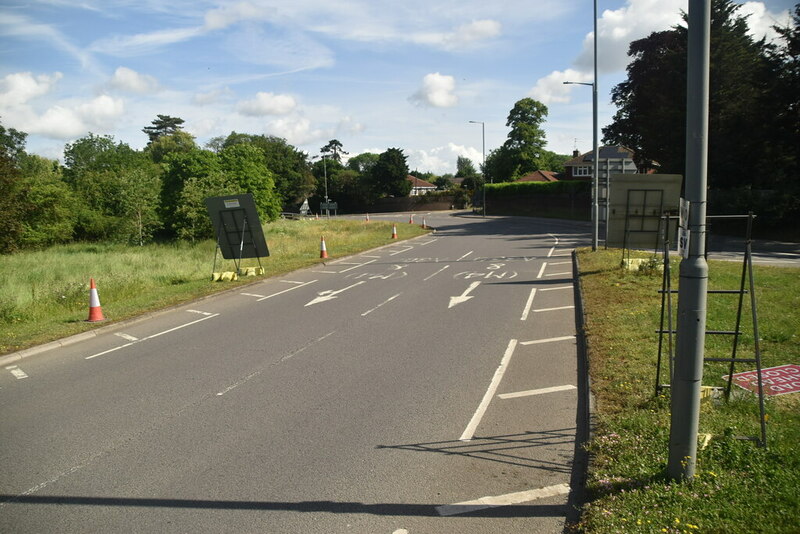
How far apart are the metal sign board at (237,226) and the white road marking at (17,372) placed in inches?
376

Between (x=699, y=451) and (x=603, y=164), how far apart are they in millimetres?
26943

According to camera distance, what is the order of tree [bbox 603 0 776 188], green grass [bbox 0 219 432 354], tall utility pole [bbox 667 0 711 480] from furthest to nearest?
tree [bbox 603 0 776 188]
green grass [bbox 0 219 432 354]
tall utility pole [bbox 667 0 711 480]

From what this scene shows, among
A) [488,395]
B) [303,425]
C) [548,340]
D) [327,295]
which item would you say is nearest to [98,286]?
[327,295]

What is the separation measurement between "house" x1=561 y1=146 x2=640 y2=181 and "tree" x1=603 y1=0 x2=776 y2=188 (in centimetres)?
255

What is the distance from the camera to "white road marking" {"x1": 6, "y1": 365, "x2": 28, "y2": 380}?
8445 mm

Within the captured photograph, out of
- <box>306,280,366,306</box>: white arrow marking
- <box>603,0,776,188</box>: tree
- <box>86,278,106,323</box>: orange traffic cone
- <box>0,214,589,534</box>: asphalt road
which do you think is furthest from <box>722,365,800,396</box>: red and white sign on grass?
<box>603,0,776,188</box>: tree

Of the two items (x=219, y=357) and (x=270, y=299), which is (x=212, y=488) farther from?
(x=270, y=299)

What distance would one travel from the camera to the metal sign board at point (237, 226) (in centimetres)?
1797

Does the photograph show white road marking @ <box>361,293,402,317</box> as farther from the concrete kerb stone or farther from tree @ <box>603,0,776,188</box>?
tree @ <box>603,0,776,188</box>

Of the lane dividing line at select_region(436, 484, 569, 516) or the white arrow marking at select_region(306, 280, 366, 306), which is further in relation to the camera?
the white arrow marking at select_region(306, 280, 366, 306)

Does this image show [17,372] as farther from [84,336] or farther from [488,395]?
[488,395]

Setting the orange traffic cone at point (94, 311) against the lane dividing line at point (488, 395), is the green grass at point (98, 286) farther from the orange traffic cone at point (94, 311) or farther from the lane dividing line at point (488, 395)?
the lane dividing line at point (488, 395)

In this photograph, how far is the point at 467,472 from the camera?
496 centimetres

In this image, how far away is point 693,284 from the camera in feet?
13.8
